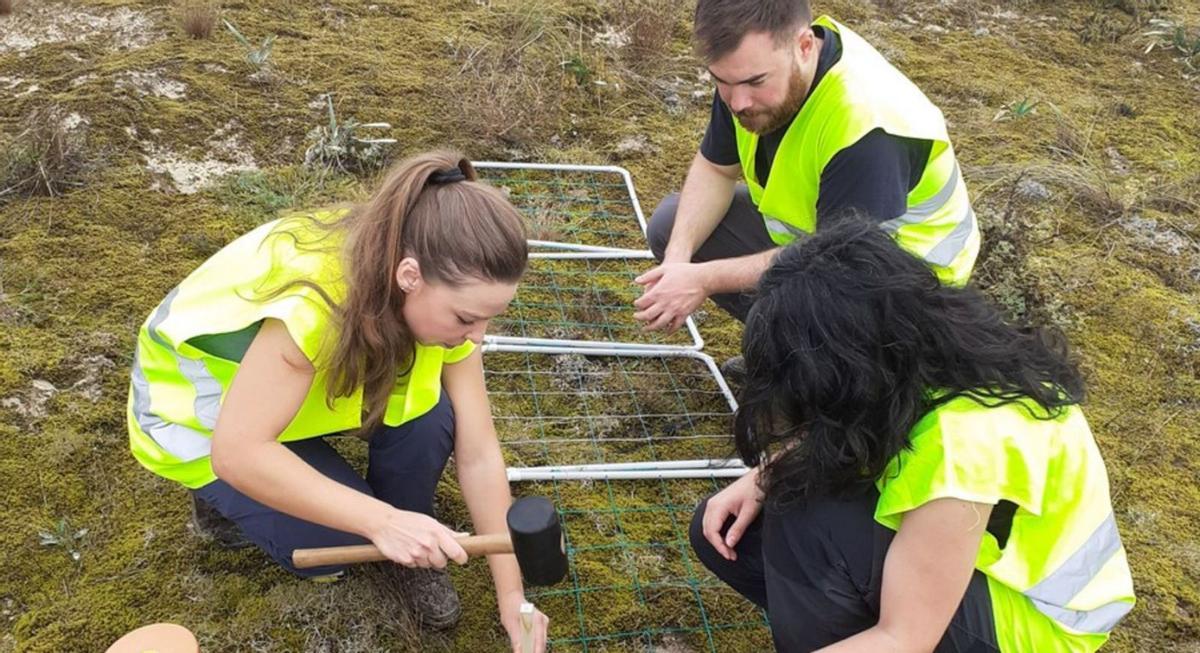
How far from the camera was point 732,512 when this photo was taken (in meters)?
1.98

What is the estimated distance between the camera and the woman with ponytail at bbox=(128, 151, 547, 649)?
163 cm

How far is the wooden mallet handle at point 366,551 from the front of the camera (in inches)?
63.5

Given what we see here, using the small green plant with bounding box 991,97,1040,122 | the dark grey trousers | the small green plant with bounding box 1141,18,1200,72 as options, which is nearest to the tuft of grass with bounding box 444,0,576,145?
the dark grey trousers

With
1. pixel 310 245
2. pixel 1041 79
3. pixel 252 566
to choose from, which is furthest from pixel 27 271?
pixel 1041 79

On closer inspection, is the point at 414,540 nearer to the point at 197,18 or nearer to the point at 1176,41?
the point at 197,18

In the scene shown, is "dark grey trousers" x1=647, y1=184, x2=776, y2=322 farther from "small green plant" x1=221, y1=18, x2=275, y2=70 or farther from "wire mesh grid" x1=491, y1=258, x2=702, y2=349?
"small green plant" x1=221, y1=18, x2=275, y2=70

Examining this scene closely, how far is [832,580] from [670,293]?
1003 millimetres

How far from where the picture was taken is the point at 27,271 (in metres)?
2.93

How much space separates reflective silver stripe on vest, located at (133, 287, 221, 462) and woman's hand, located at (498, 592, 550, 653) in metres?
0.71

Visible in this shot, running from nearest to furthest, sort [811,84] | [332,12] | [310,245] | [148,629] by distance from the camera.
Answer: [148,629] → [310,245] → [811,84] → [332,12]

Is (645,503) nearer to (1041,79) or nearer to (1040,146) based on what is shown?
(1040,146)

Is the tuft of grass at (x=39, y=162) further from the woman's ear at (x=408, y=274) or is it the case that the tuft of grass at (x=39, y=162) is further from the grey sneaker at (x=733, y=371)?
the grey sneaker at (x=733, y=371)

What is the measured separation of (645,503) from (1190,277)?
2.70 meters

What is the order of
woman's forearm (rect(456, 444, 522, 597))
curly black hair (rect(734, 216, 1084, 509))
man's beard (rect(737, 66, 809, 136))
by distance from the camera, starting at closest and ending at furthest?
curly black hair (rect(734, 216, 1084, 509)) → woman's forearm (rect(456, 444, 522, 597)) → man's beard (rect(737, 66, 809, 136))
